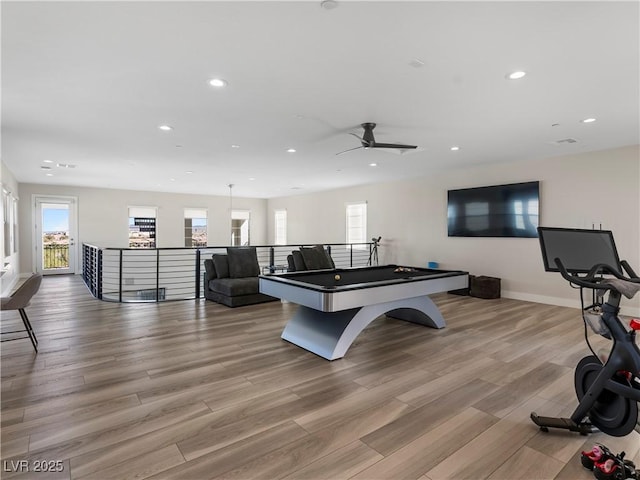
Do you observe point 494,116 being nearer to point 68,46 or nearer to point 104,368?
point 68,46

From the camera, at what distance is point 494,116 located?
4.00 metres

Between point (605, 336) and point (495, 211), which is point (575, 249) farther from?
point (495, 211)

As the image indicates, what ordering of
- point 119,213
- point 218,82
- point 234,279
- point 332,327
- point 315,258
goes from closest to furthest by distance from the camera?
point 218,82 → point 332,327 → point 234,279 → point 315,258 → point 119,213

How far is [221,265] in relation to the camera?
6266 millimetres

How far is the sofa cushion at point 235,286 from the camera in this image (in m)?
5.65

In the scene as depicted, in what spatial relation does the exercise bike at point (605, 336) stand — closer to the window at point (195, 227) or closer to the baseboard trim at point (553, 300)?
the baseboard trim at point (553, 300)

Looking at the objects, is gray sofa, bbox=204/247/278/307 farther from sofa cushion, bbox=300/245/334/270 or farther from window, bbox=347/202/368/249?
window, bbox=347/202/368/249

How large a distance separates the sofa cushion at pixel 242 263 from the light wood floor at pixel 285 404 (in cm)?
187

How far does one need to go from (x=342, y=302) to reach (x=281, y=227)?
10.2 metres

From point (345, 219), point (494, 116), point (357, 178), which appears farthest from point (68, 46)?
point (345, 219)

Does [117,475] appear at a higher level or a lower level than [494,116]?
lower

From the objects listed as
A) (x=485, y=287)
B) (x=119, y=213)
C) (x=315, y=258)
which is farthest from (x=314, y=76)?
(x=119, y=213)

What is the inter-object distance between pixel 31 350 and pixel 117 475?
268 centimetres

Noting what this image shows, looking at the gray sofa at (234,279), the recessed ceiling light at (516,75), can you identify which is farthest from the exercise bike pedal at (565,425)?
the gray sofa at (234,279)
